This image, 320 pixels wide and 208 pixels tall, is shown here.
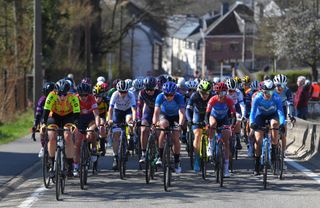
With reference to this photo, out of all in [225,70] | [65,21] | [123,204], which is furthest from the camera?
[225,70]

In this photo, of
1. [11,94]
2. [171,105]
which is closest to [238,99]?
[171,105]

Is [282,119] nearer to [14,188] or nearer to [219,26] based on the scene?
[14,188]

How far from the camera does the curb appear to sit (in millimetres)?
13039

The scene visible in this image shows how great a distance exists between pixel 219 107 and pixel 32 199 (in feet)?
12.6

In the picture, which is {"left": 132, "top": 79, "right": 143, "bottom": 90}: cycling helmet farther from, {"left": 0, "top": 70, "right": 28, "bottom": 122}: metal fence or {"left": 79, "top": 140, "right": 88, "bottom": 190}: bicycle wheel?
{"left": 0, "top": 70, "right": 28, "bottom": 122}: metal fence

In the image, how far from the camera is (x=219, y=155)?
44.2 feet

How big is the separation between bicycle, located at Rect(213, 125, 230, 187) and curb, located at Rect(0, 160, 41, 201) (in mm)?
3483

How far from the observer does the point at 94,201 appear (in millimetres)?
11844

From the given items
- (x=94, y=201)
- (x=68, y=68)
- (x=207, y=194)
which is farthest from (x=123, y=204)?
(x=68, y=68)

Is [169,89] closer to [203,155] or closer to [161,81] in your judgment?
[203,155]

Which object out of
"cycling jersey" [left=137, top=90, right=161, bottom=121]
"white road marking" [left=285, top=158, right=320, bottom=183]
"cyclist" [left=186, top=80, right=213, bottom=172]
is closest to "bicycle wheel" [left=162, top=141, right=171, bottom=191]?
"cyclist" [left=186, top=80, right=213, bottom=172]

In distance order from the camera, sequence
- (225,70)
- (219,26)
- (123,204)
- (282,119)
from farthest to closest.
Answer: (219,26) < (225,70) < (282,119) < (123,204)

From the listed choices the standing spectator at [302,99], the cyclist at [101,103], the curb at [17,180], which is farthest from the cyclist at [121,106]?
the standing spectator at [302,99]

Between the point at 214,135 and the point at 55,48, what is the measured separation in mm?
31164
